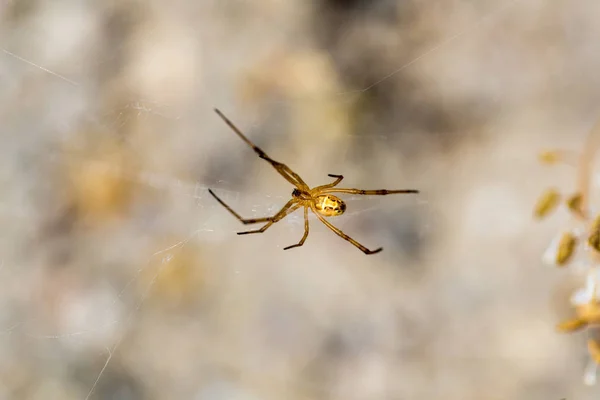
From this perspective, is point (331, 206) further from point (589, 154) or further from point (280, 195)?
point (589, 154)

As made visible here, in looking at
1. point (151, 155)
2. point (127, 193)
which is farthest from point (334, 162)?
point (127, 193)

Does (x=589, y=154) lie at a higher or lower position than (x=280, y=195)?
higher

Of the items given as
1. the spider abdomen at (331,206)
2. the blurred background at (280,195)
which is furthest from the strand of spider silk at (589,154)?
the spider abdomen at (331,206)

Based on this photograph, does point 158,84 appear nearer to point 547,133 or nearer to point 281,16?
point 281,16

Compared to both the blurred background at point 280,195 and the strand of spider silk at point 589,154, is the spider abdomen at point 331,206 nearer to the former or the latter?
the blurred background at point 280,195

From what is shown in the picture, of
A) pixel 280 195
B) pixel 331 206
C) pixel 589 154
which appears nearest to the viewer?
pixel 331 206

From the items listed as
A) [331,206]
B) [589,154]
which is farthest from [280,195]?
[589,154]

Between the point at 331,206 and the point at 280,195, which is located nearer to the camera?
the point at 331,206

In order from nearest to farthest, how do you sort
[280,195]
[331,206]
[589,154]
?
[331,206], [589,154], [280,195]

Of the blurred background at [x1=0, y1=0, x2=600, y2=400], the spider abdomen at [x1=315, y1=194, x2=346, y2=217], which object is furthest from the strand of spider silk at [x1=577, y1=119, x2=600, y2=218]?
the spider abdomen at [x1=315, y1=194, x2=346, y2=217]
